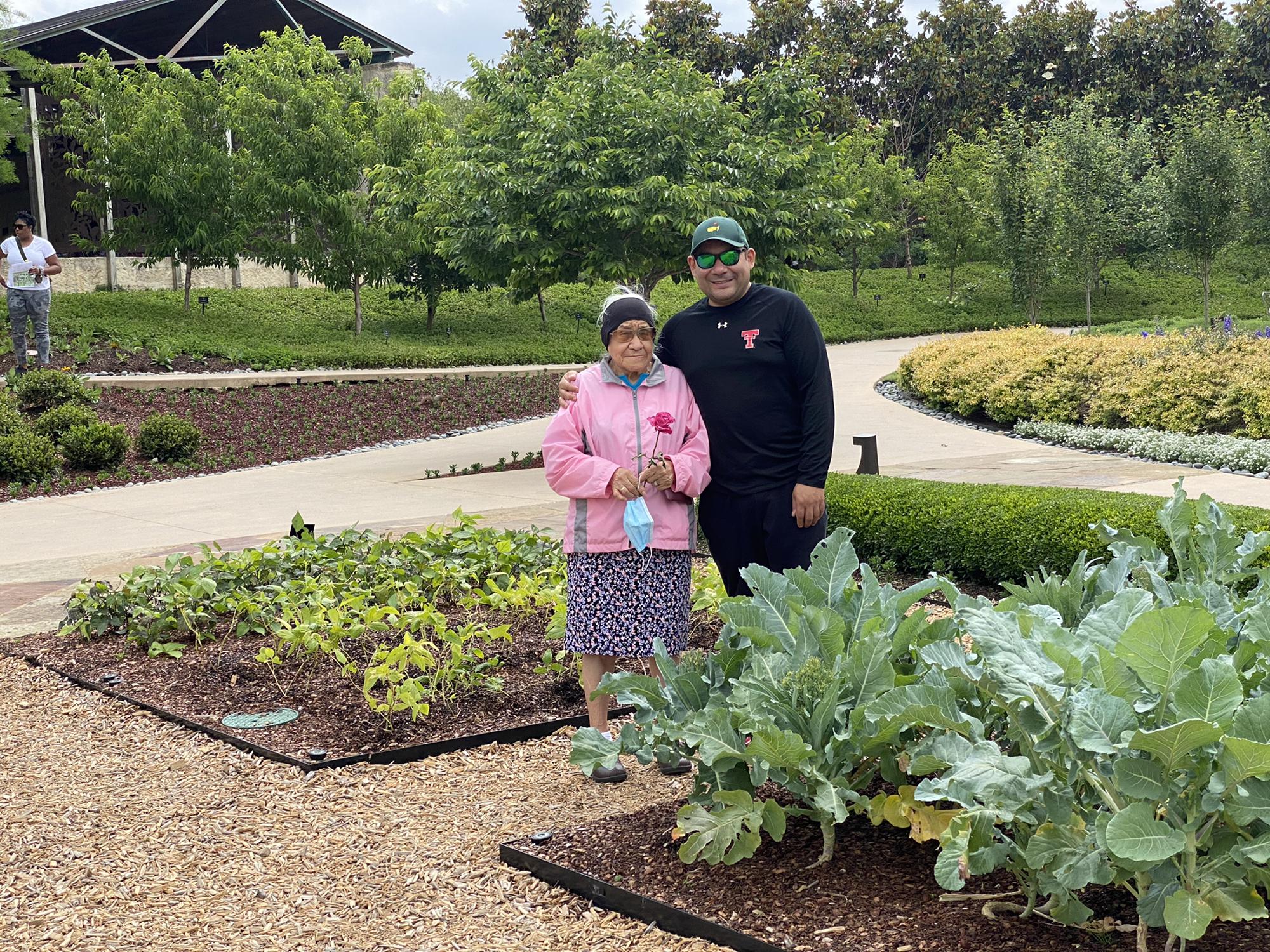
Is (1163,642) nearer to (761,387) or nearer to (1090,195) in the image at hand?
(761,387)

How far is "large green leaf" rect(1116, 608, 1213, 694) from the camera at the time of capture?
2213 mm

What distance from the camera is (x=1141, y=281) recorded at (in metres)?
38.8

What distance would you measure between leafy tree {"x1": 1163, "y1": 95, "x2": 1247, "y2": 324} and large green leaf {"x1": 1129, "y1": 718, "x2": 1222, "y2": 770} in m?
25.4

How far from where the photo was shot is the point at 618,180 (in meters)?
10.7

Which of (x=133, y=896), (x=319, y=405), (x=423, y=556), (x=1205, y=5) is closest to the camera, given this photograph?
(x=133, y=896)

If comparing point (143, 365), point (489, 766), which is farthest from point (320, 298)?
point (489, 766)

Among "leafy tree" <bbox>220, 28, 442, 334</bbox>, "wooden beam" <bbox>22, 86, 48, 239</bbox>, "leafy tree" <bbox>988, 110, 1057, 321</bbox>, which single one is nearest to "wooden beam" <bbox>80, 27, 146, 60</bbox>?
"wooden beam" <bbox>22, 86, 48, 239</bbox>

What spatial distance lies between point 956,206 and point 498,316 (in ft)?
Result: 45.1

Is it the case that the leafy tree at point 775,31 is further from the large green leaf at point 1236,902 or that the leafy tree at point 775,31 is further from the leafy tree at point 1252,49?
the large green leaf at point 1236,902

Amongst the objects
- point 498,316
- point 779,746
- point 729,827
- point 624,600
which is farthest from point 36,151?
point 779,746

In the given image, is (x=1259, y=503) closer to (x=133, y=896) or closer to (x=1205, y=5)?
(x=133, y=896)

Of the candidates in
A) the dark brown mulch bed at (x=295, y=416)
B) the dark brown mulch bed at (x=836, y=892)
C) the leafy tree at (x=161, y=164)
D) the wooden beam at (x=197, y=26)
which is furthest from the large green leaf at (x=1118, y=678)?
the wooden beam at (x=197, y=26)

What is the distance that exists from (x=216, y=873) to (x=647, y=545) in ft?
5.00

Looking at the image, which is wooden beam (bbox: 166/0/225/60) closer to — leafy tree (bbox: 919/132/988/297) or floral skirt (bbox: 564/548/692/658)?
leafy tree (bbox: 919/132/988/297)
